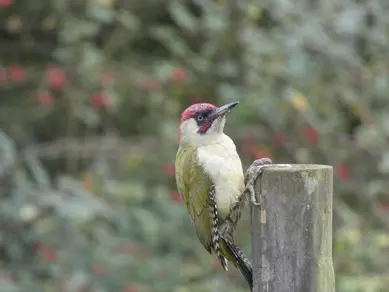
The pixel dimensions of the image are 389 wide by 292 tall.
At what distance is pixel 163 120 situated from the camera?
21.3 ft

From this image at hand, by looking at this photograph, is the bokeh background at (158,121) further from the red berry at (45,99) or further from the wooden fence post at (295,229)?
the wooden fence post at (295,229)

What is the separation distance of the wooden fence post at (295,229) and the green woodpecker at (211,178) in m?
0.76

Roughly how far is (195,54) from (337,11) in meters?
1.19

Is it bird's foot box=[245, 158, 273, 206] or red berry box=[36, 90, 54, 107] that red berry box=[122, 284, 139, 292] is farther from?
bird's foot box=[245, 158, 273, 206]

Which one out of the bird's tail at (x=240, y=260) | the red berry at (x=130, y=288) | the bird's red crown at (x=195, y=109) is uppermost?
the bird's red crown at (x=195, y=109)

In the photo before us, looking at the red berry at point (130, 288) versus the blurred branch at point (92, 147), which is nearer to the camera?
the red berry at point (130, 288)

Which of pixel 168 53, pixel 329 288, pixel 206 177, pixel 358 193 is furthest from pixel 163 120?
pixel 329 288

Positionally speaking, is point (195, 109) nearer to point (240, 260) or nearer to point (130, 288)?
point (240, 260)

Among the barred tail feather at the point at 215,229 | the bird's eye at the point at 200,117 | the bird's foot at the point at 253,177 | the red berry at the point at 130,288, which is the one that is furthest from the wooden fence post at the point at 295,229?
the red berry at the point at 130,288

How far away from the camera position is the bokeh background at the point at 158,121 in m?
5.23

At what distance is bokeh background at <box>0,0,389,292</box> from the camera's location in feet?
17.1

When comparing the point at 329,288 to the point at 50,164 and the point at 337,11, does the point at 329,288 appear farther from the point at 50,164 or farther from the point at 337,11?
the point at 50,164

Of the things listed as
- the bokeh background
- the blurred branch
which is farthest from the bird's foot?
the blurred branch

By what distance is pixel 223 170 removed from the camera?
311 cm
